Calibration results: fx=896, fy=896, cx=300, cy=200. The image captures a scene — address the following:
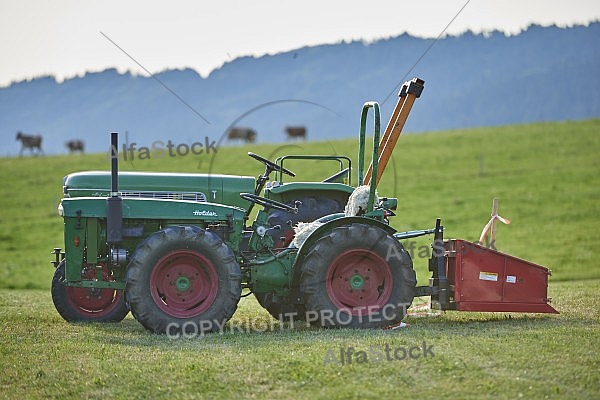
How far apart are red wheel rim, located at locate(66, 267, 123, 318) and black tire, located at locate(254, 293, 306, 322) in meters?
1.97

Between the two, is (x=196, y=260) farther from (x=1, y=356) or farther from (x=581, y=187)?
(x=581, y=187)

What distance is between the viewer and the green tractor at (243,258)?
32.4 ft

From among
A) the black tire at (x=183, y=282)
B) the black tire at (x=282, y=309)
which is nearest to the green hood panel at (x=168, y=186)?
the black tire at (x=282, y=309)

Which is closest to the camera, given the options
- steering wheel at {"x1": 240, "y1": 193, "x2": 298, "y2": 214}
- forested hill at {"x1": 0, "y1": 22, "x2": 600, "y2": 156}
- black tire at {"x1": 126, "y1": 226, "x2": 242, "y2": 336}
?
black tire at {"x1": 126, "y1": 226, "x2": 242, "y2": 336}

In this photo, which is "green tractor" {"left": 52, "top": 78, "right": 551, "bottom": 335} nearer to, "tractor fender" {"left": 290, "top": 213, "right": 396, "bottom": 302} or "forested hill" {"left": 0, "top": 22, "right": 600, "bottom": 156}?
"tractor fender" {"left": 290, "top": 213, "right": 396, "bottom": 302}

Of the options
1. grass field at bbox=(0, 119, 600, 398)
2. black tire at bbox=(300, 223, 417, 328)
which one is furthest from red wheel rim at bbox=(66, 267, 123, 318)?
black tire at bbox=(300, 223, 417, 328)

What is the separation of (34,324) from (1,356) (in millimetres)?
2486

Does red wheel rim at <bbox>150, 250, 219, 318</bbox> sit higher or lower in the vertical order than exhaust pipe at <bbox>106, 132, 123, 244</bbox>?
lower

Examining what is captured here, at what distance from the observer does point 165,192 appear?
1193 centimetres

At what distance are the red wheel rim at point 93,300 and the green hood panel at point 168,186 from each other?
128 centimetres

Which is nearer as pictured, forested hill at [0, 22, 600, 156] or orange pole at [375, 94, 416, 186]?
orange pole at [375, 94, 416, 186]

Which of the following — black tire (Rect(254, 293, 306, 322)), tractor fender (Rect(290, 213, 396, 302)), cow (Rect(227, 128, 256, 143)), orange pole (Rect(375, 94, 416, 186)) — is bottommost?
A: black tire (Rect(254, 293, 306, 322))

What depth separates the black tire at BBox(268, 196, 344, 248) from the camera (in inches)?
441

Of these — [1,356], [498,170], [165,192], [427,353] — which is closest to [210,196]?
→ [165,192]
